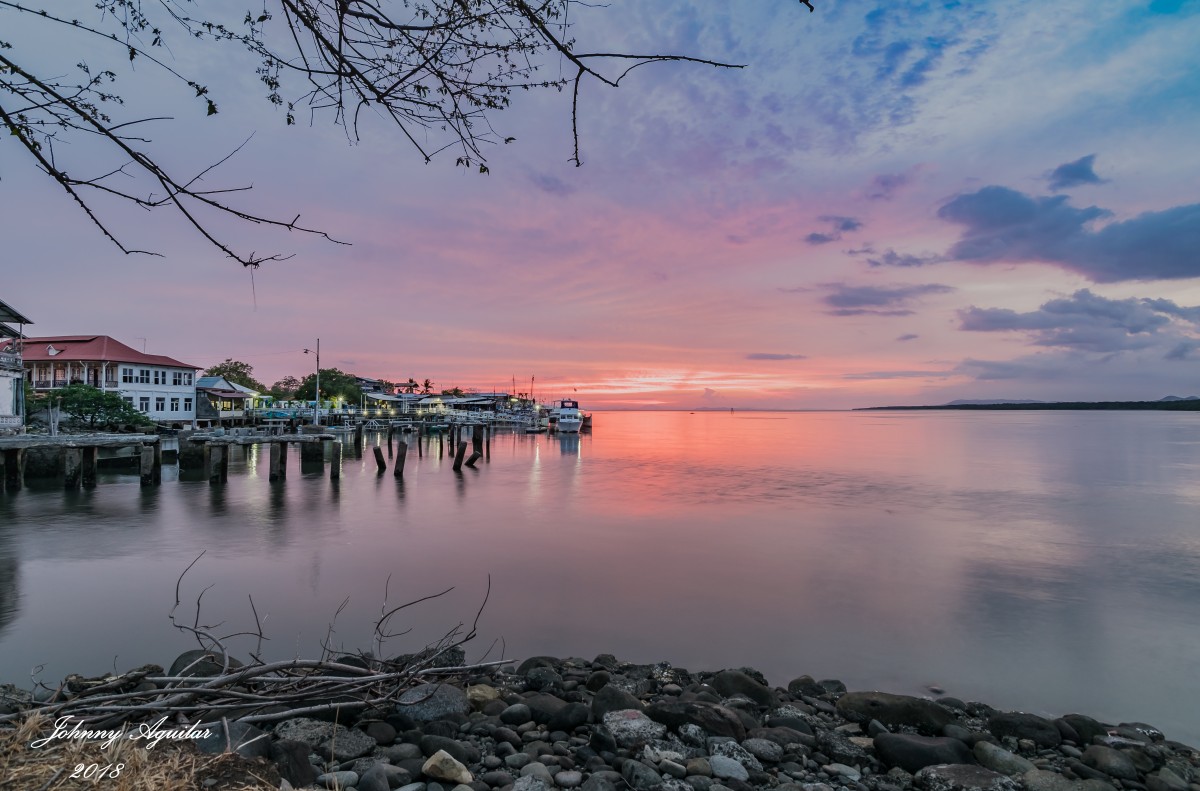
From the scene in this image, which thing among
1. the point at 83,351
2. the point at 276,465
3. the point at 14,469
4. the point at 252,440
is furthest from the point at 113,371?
the point at 276,465

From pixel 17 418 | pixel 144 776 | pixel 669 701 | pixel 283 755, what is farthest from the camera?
pixel 17 418

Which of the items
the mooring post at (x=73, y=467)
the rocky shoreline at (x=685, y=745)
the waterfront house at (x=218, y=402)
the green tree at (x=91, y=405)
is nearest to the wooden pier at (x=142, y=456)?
the mooring post at (x=73, y=467)

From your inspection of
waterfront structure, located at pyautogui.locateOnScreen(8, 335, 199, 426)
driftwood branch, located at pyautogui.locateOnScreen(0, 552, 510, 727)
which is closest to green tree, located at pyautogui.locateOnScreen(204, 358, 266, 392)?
waterfront structure, located at pyautogui.locateOnScreen(8, 335, 199, 426)

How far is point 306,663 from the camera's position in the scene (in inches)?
179

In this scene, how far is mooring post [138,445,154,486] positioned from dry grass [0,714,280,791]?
26.6m

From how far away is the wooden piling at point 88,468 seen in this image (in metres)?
23.8

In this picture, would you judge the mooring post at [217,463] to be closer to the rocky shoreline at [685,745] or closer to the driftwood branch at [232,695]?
the driftwood branch at [232,695]

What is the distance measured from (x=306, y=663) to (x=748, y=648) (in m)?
6.69

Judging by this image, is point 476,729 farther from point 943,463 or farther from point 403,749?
point 943,463

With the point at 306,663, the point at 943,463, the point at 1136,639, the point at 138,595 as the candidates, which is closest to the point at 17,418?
the point at 138,595

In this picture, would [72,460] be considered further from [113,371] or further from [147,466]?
[113,371]

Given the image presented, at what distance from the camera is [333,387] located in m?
109

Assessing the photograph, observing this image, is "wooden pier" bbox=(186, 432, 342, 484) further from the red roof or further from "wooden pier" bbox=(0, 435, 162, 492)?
the red roof

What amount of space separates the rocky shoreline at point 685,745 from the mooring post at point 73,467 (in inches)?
1012
